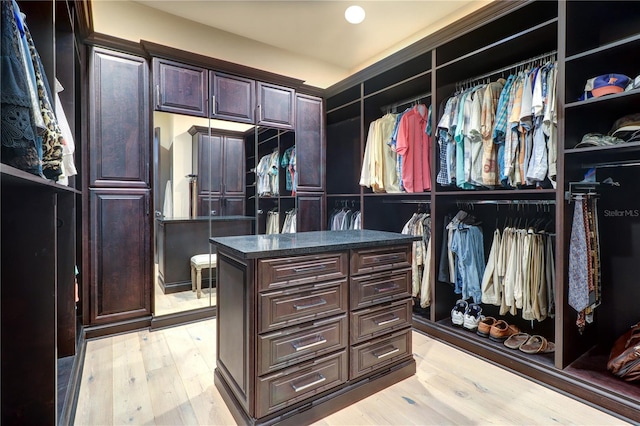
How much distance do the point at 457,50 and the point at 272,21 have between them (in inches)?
73.8

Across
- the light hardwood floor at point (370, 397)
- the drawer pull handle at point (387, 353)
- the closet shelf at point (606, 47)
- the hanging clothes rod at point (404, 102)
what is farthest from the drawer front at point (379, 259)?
the hanging clothes rod at point (404, 102)

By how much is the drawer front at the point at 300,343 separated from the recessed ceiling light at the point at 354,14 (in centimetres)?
283

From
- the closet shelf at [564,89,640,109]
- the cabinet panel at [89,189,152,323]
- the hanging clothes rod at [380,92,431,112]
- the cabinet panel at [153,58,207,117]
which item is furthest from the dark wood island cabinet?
the hanging clothes rod at [380,92,431,112]

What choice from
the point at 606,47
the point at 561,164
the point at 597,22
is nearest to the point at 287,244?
the point at 561,164

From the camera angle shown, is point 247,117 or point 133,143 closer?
point 133,143

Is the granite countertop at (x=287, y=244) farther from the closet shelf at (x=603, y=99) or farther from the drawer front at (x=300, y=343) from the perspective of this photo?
the closet shelf at (x=603, y=99)

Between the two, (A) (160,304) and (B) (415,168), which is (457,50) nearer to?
(B) (415,168)

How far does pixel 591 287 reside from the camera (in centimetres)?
187

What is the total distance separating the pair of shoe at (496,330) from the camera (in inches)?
92.0

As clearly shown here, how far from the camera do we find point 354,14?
3.15 meters

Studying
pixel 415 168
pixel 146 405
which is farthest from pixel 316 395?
pixel 415 168

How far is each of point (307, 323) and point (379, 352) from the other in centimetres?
54

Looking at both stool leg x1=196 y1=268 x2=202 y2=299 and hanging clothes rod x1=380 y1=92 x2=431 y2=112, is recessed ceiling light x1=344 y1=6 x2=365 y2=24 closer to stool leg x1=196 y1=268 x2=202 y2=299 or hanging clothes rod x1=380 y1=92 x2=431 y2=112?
hanging clothes rod x1=380 y1=92 x2=431 y2=112

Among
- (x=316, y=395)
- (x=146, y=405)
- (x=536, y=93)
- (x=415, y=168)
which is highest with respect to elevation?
(x=536, y=93)
